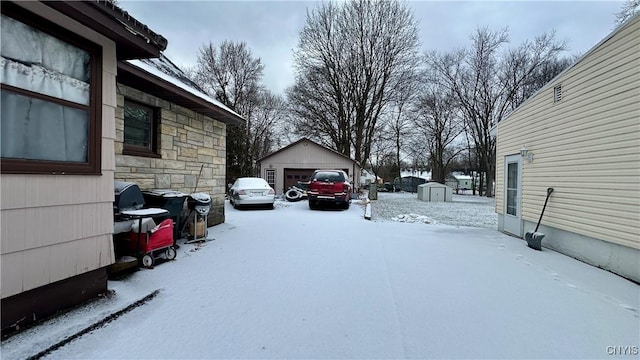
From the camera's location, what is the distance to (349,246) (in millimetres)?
6207

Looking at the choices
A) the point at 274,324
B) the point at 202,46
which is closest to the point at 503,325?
the point at 274,324

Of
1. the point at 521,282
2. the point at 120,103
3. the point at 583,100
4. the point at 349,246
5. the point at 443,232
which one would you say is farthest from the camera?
the point at 443,232

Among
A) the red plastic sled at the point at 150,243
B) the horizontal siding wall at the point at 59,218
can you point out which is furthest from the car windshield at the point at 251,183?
the horizontal siding wall at the point at 59,218

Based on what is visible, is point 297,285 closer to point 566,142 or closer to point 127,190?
point 127,190

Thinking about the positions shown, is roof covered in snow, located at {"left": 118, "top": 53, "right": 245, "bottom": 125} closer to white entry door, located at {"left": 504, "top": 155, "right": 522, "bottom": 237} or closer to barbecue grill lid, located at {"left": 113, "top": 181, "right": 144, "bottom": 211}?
barbecue grill lid, located at {"left": 113, "top": 181, "right": 144, "bottom": 211}

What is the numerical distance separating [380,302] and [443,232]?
18.1 ft

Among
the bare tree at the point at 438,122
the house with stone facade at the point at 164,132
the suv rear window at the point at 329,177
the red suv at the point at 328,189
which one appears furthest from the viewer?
the bare tree at the point at 438,122

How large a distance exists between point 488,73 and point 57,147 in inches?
1238

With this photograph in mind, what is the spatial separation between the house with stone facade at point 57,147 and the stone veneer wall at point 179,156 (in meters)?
1.95

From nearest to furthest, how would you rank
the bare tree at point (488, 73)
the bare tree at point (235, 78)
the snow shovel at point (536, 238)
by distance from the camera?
the snow shovel at point (536, 238) < the bare tree at point (235, 78) < the bare tree at point (488, 73)

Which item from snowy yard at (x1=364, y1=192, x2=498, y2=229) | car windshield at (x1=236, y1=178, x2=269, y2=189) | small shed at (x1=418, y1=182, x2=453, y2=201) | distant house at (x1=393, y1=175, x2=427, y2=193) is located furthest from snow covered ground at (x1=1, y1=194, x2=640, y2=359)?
distant house at (x1=393, y1=175, x2=427, y2=193)

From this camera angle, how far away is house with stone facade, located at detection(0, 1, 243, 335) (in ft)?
8.08

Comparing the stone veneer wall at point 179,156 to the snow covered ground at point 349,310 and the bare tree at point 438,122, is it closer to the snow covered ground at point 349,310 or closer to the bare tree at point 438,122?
the snow covered ground at point 349,310

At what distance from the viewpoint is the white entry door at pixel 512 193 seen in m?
A: 8.17
